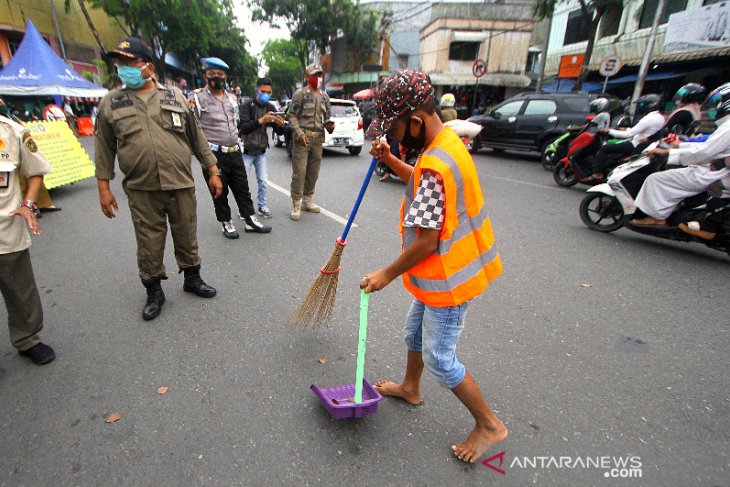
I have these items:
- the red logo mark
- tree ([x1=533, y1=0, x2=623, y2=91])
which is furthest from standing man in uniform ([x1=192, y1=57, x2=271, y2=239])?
tree ([x1=533, y1=0, x2=623, y2=91])

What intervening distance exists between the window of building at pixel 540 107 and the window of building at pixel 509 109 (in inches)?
10.9

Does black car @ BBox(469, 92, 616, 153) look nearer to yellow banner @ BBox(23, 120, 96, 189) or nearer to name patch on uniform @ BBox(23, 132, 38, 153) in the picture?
yellow banner @ BBox(23, 120, 96, 189)

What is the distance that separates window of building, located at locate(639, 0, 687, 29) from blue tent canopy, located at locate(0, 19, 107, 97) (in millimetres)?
20855

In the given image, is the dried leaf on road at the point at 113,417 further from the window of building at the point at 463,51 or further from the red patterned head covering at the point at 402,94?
the window of building at the point at 463,51

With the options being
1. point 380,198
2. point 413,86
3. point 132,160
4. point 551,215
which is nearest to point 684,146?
point 551,215

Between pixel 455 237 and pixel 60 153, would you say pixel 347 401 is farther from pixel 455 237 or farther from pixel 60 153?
pixel 60 153

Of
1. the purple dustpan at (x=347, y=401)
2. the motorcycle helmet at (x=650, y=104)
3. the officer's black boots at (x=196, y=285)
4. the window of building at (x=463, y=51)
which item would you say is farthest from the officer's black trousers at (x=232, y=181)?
the window of building at (x=463, y=51)

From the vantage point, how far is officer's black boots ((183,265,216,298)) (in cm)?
329

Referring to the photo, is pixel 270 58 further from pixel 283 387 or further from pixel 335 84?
pixel 283 387

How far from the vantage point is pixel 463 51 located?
79.3ft

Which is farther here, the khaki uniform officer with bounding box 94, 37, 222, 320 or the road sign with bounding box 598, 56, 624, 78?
the road sign with bounding box 598, 56, 624, 78

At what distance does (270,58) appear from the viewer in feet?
219

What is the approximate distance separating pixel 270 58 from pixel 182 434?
74.2 metres

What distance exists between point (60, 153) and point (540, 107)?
423 inches
